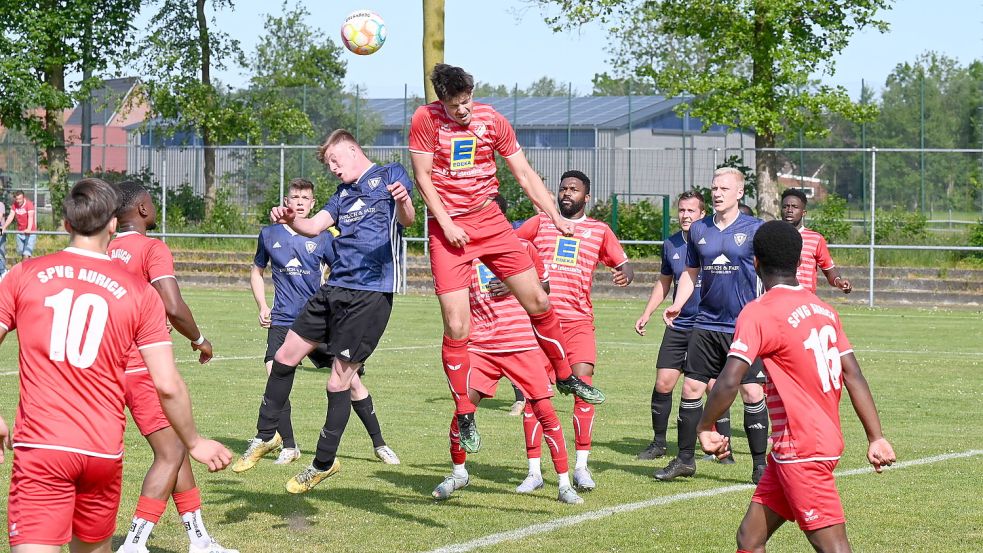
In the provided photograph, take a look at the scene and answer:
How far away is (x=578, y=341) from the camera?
970cm

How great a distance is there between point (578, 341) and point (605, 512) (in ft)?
6.42

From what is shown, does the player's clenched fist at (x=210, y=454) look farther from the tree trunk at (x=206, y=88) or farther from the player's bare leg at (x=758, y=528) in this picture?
the tree trunk at (x=206, y=88)

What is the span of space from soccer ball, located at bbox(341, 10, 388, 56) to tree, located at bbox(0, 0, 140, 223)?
22.0 m

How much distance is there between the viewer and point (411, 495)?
28.3ft

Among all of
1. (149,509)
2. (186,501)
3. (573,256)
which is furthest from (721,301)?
(149,509)

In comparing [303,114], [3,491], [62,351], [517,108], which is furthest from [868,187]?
[62,351]

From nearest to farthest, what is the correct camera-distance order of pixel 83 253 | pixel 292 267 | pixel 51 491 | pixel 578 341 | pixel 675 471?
1. pixel 51 491
2. pixel 83 253
3. pixel 675 471
4. pixel 578 341
5. pixel 292 267

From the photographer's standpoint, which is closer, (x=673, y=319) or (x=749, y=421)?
(x=749, y=421)

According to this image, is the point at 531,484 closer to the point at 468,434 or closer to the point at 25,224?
the point at 468,434

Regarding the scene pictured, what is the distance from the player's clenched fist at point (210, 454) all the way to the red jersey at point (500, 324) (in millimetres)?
4211

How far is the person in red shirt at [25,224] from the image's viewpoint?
108 feet

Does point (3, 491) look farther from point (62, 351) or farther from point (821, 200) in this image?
point (821, 200)

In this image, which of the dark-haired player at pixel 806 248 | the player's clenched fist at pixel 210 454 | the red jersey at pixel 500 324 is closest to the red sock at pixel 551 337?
the red jersey at pixel 500 324

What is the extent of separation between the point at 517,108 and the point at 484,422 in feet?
93.7
